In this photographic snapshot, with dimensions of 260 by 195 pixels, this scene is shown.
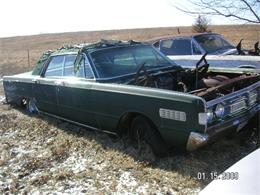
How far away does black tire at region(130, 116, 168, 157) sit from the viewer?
4.81 m

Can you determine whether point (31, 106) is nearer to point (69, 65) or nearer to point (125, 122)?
point (69, 65)

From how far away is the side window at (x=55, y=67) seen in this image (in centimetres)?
675

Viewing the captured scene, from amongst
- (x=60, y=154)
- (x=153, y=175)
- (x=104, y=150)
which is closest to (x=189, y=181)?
(x=153, y=175)

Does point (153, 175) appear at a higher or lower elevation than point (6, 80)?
lower

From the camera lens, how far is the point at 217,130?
4422mm

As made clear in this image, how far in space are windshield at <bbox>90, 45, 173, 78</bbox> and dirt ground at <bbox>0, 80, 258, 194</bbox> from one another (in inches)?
38.5

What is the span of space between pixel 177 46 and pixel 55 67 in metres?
3.93

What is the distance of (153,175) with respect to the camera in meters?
4.46

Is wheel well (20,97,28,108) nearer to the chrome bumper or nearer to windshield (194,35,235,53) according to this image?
windshield (194,35,235,53)

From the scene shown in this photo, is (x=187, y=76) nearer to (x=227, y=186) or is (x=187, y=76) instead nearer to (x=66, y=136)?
(x=66, y=136)

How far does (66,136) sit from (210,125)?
2723 millimetres

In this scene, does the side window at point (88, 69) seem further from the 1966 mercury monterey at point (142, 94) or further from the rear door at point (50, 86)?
the rear door at point (50, 86)

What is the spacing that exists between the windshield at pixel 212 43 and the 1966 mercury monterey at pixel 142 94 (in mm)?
3392

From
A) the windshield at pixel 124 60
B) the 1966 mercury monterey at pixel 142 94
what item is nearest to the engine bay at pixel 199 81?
the 1966 mercury monterey at pixel 142 94
